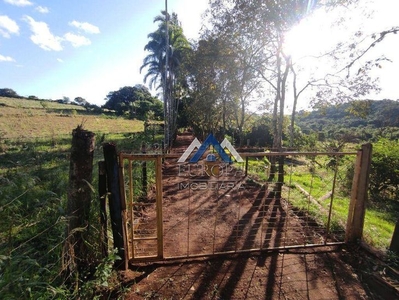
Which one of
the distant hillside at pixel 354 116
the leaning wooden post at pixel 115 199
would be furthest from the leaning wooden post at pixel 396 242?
the distant hillside at pixel 354 116

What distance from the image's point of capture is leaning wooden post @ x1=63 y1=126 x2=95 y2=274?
7.26 ft

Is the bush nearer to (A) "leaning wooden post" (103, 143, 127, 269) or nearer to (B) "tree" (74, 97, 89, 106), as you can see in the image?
(A) "leaning wooden post" (103, 143, 127, 269)

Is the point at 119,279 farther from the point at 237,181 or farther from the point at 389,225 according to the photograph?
the point at 389,225

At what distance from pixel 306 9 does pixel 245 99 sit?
9219 millimetres

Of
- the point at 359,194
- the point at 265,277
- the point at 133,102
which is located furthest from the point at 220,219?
the point at 133,102

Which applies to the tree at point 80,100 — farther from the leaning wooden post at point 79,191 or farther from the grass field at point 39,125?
the leaning wooden post at point 79,191

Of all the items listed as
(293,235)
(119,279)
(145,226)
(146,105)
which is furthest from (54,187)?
(146,105)

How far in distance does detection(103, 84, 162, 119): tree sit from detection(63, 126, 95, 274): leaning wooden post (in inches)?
1570

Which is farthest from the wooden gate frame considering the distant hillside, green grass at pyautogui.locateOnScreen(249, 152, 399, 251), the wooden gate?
the distant hillside

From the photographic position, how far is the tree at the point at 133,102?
142 feet

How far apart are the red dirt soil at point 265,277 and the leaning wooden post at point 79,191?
0.72 meters

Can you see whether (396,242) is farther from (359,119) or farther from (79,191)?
(359,119)

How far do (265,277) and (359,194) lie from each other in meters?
1.99

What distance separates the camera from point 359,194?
336cm
